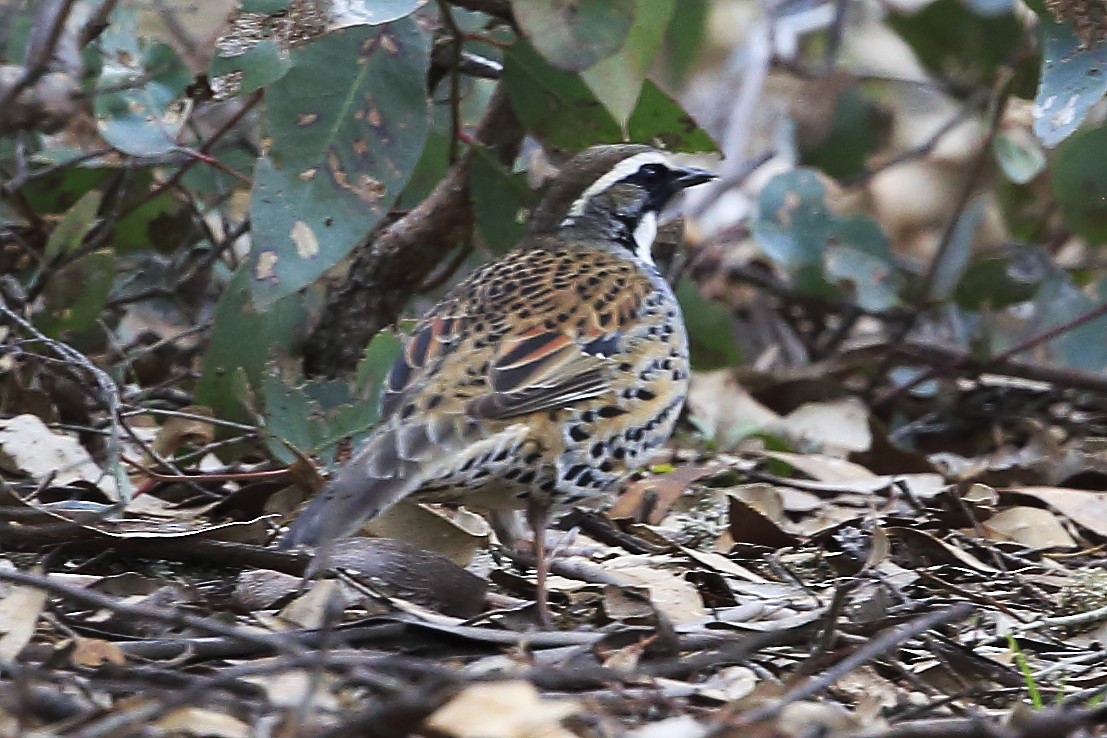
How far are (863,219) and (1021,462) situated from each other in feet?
5.11

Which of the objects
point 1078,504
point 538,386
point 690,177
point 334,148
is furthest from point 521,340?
point 1078,504

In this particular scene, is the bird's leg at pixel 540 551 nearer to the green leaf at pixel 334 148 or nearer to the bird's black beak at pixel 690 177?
the green leaf at pixel 334 148

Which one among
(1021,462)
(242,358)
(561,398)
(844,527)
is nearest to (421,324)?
(561,398)

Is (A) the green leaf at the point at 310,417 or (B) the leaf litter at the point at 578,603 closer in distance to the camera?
(B) the leaf litter at the point at 578,603

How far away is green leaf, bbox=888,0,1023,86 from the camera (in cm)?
879

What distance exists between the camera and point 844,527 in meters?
5.44

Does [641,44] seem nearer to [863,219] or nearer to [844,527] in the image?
[844,527]

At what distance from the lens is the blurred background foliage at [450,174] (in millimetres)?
4926

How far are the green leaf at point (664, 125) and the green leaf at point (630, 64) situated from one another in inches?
37.0

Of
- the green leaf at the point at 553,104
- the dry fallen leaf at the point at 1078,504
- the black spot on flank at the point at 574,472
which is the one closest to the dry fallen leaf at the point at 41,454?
the black spot on flank at the point at 574,472

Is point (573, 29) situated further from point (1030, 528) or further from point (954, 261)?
point (954, 261)

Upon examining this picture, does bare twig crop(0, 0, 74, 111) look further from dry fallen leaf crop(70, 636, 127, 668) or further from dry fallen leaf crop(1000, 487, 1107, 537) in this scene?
dry fallen leaf crop(1000, 487, 1107, 537)

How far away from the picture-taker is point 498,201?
582cm

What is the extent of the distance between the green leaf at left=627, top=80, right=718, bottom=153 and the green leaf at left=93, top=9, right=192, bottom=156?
164 cm
